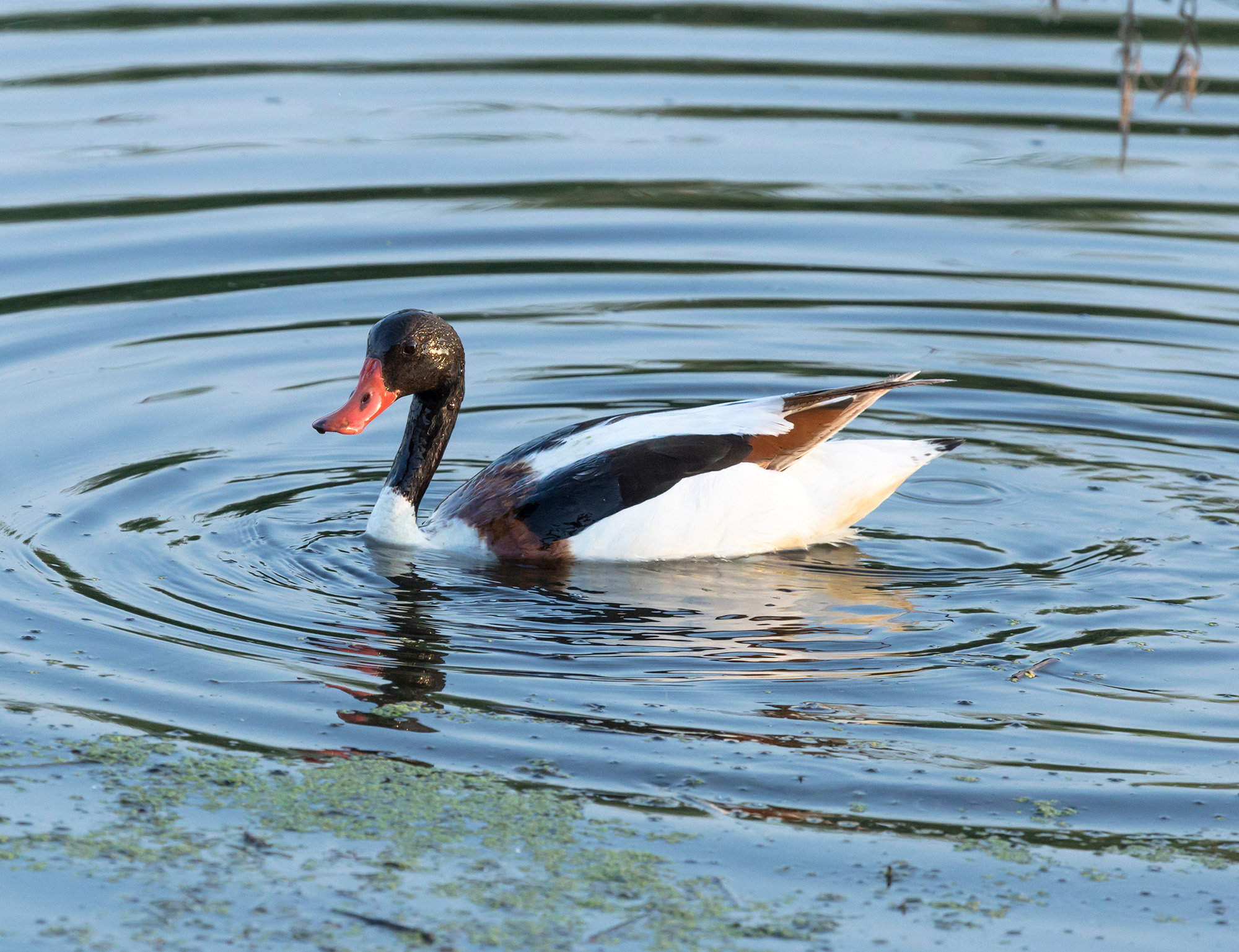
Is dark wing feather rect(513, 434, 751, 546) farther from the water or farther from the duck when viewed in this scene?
the water

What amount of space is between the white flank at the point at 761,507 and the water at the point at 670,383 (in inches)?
5.9

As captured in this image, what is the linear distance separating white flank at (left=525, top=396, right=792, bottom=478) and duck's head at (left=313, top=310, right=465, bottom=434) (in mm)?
668

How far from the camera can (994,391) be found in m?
9.74

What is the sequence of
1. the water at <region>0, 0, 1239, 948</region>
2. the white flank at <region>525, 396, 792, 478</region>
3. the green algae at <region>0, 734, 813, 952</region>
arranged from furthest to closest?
the white flank at <region>525, 396, 792, 478</region> < the water at <region>0, 0, 1239, 948</region> < the green algae at <region>0, 734, 813, 952</region>

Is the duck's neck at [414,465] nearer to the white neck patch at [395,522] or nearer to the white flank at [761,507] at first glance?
the white neck patch at [395,522]

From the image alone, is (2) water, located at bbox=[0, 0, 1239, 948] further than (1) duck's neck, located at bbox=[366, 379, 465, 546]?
No

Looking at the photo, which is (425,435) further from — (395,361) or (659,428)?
(659,428)

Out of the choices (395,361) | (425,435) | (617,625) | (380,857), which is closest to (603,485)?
(617,625)

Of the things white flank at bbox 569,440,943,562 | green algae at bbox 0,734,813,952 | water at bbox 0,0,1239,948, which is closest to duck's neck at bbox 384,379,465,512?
water at bbox 0,0,1239,948

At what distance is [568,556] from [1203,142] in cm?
834

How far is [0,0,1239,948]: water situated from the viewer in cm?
585

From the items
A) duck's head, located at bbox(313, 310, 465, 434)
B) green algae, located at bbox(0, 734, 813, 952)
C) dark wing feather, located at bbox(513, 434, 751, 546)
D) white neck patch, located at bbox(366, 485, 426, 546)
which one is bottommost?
green algae, located at bbox(0, 734, 813, 952)

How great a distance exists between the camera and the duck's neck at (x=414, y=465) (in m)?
7.93

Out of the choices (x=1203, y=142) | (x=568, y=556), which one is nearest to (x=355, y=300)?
(x=568, y=556)
